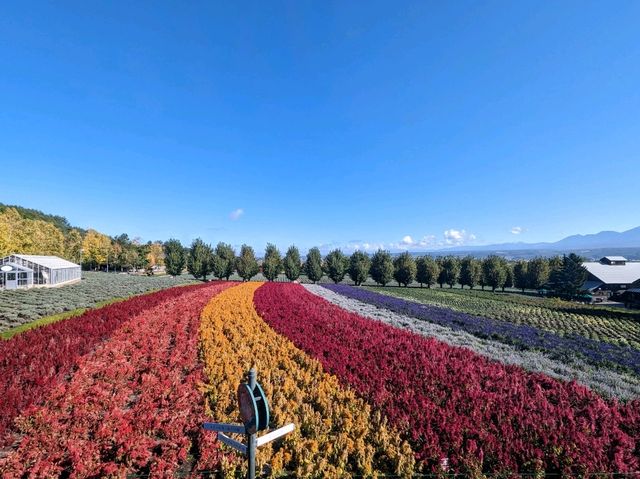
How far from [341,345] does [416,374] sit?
2883 millimetres

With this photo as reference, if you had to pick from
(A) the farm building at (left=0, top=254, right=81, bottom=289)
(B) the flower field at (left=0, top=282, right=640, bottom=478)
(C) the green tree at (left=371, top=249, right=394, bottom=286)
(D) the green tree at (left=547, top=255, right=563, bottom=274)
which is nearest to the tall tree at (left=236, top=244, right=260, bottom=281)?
(C) the green tree at (left=371, top=249, right=394, bottom=286)

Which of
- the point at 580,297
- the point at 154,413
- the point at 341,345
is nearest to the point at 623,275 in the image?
the point at 580,297

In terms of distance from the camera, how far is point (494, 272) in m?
58.5

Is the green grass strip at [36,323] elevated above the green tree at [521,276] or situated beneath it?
elevated above

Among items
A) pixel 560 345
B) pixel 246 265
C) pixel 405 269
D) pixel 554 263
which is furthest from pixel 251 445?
pixel 554 263

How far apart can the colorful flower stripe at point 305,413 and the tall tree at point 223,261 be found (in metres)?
44.8

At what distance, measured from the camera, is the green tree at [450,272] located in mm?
59812

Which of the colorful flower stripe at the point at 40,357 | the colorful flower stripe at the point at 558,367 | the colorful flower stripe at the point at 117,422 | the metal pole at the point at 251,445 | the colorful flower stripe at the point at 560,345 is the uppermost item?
the metal pole at the point at 251,445

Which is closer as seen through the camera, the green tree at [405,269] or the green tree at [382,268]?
the green tree at [382,268]

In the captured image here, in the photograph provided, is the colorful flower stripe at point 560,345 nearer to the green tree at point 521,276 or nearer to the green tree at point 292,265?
the green tree at point 292,265

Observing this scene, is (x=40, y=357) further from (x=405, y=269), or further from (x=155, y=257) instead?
(x=155, y=257)

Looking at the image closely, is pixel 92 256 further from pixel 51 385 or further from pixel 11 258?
pixel 51 385

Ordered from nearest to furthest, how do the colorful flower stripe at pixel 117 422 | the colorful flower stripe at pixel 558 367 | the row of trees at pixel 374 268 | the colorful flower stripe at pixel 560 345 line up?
the colorful flower stripe at pixel 117 422, the colorful flower stripe at pixel 558 367, the colorful flower stripe at pixel 560 345, the row of trees at pixel 374 268

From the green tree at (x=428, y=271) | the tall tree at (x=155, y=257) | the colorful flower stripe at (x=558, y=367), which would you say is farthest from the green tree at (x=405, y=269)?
the tall tree at (x=155, y=257)
